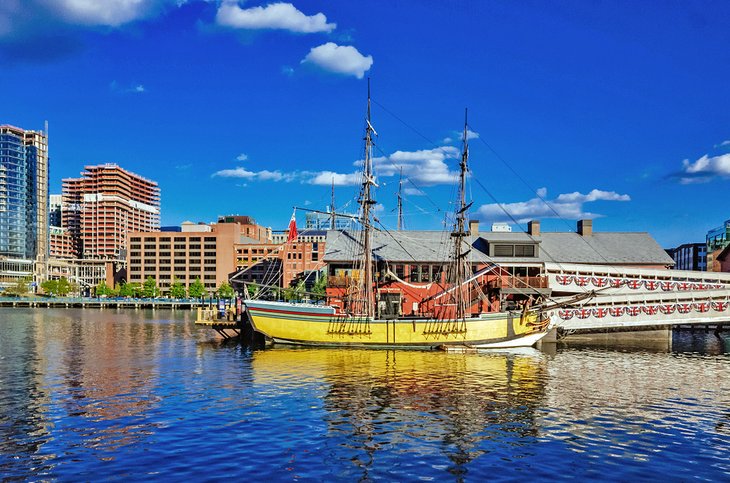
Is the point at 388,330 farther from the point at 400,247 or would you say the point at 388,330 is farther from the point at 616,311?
the point at 616,311

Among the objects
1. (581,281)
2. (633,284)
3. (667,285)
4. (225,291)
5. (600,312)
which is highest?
(581,281)

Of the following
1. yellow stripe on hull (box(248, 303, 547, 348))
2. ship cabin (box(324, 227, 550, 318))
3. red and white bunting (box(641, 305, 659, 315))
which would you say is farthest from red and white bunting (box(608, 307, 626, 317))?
yellow stripe on hull (box(248, 303, 547, 348))

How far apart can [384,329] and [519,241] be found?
26841 mm

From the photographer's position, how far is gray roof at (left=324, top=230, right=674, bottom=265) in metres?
72.6

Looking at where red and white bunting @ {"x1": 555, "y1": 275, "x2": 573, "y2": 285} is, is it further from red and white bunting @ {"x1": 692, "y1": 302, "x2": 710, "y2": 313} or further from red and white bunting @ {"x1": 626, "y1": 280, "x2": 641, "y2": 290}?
red and white bunting @ {"x1": 692, "y1": 302, "x2": 710, "y2": 313}

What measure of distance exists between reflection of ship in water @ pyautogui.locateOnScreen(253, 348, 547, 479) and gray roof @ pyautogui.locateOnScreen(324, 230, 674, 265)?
21.0 metres

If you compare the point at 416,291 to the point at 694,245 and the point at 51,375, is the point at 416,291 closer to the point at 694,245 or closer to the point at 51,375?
the point at 51,375

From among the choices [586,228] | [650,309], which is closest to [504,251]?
[586,228]

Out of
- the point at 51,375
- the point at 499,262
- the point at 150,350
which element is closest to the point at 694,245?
Answer: the point at 499,262

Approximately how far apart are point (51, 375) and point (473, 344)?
1333 inches

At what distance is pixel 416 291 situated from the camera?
65.1 metres

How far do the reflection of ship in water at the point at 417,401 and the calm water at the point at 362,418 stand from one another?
104 millimetres

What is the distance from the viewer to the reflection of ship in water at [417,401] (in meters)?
23.6

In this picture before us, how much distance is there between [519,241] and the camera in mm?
74500
